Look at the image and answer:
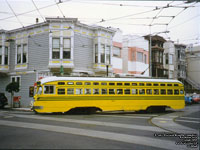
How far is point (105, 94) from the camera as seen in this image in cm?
1700

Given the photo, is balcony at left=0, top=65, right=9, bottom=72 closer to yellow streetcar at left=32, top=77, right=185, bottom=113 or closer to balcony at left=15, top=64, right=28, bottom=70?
balcony at left=15, top=64, right=28, bottom=70

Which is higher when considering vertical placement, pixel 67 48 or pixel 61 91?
pixel 67 48

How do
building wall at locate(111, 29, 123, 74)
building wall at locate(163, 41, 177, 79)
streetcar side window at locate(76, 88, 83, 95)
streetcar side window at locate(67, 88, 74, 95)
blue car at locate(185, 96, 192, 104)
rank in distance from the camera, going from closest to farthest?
streetcar side window at locate(67, 88, 74, 95), streetcar side window at locate(76, 88, 83, 95), building wall at locate(111, 29, 123, 74), blue car at locate(185, 96, 192, 104), building wall at locate(163, 41, 177, 79)

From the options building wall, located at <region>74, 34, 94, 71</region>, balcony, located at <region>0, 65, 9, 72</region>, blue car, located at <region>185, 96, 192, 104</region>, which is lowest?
blue car, located at <region>185, 96, 192, 104</region>

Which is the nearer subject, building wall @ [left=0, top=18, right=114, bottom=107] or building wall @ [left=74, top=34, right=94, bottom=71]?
building wall @ [left=0, top=18, right=114, bottom=107]

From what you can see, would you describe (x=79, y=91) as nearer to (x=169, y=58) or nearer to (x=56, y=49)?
(x=56, y=49)

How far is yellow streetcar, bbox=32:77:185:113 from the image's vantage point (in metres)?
16.0

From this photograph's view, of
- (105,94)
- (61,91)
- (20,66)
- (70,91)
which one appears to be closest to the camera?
(61,91)

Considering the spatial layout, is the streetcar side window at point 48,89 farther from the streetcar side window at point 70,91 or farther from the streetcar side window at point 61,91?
the streetcar side window at point 70,91

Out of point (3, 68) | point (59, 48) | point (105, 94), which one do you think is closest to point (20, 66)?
point (3, 68)

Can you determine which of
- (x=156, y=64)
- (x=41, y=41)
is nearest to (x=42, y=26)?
(x=41, y=41)

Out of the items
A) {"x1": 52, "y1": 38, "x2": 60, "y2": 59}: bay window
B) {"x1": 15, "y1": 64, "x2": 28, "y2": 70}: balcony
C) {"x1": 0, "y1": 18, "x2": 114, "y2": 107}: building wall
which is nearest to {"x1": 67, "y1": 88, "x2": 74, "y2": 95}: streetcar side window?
{"x1": 0, "y1": 18, "x2": 114, "y2": 107}: building wall

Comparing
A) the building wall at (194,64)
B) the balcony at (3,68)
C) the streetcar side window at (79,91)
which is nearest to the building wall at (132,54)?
the balcony at (3,68)

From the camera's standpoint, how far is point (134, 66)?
1319 inches
